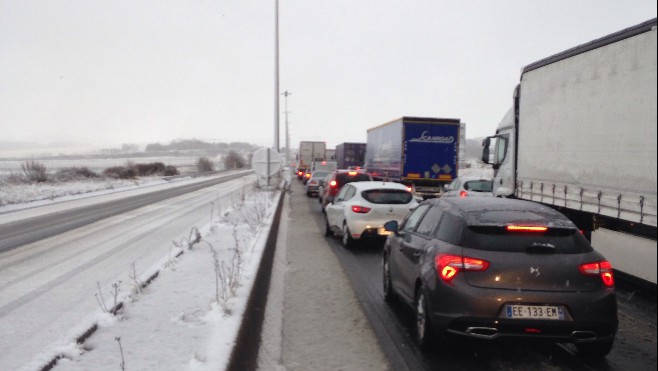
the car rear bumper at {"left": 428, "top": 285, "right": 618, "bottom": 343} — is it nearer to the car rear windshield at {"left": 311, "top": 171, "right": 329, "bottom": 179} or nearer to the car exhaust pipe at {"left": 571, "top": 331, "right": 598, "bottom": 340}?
the car exhaust pipe at {"left": 571, "top": 331, "right": 598, "bottom": 340}

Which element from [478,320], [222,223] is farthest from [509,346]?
[222,223]

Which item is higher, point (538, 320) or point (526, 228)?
point (526, 228)

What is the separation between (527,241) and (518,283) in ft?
1.35

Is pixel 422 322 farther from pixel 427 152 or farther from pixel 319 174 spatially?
pixel 319 174

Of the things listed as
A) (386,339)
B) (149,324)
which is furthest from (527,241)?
(149,324)

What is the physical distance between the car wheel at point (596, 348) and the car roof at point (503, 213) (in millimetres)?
1078

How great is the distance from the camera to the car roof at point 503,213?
475 centimetres

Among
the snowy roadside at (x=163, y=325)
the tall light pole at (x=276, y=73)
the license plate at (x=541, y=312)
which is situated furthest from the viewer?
the tall light pole at (x=276, y=73)

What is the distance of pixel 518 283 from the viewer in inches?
173

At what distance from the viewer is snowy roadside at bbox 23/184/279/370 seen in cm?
419

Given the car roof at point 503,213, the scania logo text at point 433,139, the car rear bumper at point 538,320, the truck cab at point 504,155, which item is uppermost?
the scania logo text at point 433,139

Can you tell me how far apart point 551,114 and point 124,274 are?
7.00 metres

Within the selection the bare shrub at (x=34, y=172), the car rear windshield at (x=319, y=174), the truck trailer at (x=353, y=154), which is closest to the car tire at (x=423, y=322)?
the car rear windshield at (x=319, y=174)

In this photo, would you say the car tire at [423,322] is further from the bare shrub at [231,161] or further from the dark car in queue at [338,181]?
the bare shrub at [231,161]
